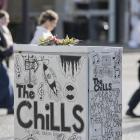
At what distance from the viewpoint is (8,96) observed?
445 inches

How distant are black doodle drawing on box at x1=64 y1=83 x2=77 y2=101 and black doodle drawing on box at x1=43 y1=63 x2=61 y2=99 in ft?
0.28

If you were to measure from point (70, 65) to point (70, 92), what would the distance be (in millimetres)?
254

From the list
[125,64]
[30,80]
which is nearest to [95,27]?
[125,64]

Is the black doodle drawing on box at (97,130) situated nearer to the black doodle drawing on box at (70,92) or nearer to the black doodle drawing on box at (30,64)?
the black doodle drawing on box at (70,92)

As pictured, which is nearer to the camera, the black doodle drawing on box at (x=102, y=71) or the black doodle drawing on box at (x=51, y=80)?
the black doodle drawing on box at (x=102, y=71)

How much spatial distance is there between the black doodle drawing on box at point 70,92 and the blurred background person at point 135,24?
17.5 m

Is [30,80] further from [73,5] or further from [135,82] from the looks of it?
[73,5]

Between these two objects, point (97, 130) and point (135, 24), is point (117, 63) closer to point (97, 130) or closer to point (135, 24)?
point (97, 130)

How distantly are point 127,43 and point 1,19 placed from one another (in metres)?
14.0

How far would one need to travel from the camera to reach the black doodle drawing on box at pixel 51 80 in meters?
7.06

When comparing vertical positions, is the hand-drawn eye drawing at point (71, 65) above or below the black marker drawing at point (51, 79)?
above

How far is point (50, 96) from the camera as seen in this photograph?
23.4 feet

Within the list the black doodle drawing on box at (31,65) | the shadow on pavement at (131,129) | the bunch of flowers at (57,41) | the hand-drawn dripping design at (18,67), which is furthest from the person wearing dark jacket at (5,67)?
the black doodle drawing on box at (31,65)

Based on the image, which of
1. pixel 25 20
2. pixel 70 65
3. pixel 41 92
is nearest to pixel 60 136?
pixel 41 92
